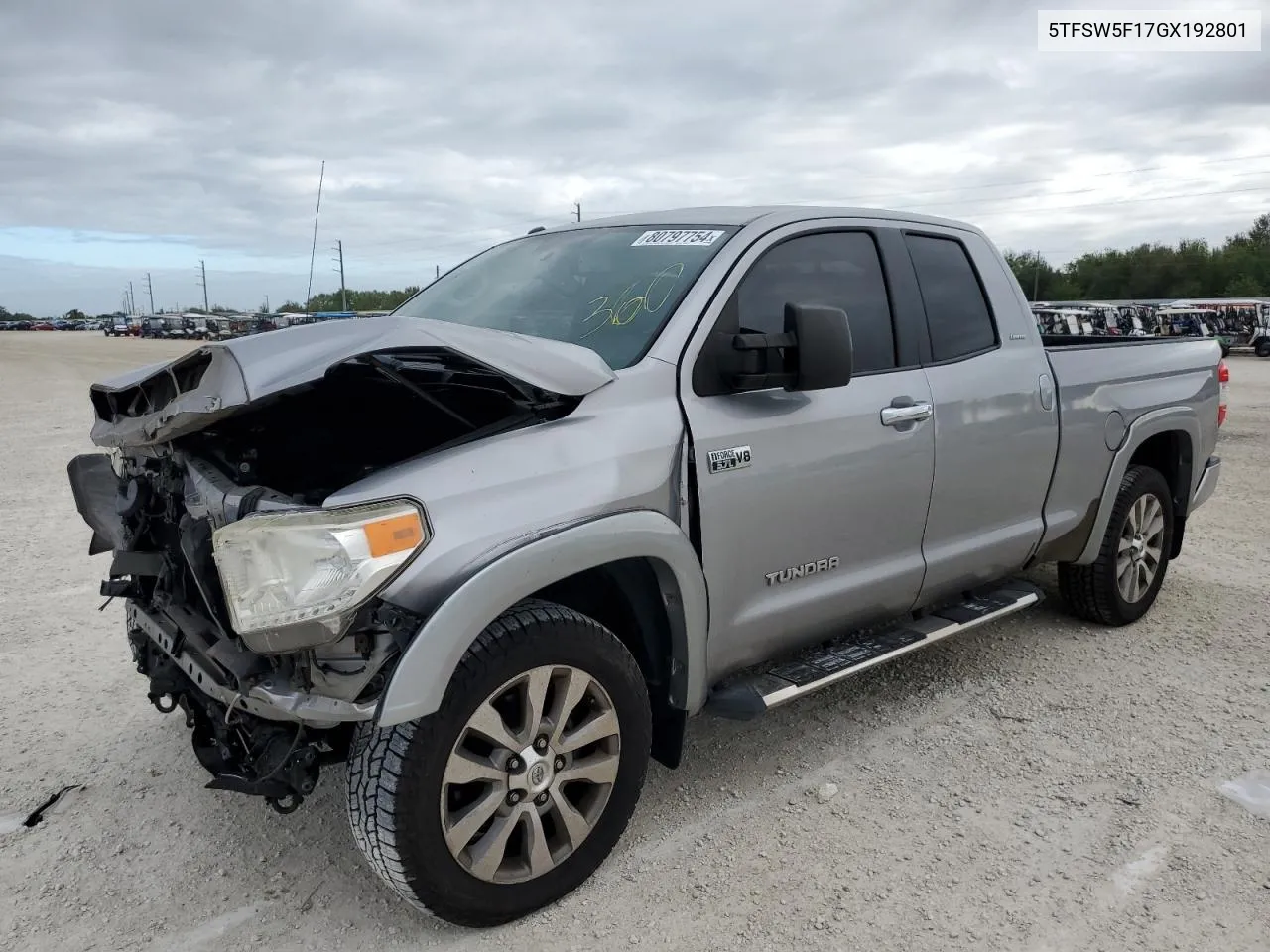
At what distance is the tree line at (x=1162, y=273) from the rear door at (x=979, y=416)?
72347 millimetres

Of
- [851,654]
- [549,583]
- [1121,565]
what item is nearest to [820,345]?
[549,583]

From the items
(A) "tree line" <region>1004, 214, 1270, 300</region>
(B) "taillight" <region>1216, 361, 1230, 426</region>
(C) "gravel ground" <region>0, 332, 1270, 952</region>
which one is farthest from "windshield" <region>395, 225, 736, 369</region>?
(A) "tree line" <region>1004, 214, 1270, 300</region>

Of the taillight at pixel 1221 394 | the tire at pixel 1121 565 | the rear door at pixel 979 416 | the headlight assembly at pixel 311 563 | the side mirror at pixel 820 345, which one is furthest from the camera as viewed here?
the taillight at pixel 1221 394

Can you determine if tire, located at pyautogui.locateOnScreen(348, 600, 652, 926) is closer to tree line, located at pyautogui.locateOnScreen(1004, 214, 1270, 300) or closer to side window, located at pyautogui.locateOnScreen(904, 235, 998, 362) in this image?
side window, located at pyautogui.locateOnScreen(904, 235, 998, 362)

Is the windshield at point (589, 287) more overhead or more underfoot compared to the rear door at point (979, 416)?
more overhead

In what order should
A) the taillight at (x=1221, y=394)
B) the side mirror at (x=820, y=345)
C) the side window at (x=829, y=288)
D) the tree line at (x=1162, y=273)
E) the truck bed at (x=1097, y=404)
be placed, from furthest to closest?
the tree line at (x=1162, y=273) → the taillight at (x=1221, y=394) → the truck bed at (x=1097, y=404) → the side window at (x=829, y=288) → the side mirror at (x=820, y=345)

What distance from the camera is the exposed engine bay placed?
2.31m

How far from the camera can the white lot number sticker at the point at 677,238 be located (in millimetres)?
3273

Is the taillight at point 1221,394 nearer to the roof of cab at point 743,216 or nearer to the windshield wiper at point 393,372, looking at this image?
the roof of cab at point 743,216

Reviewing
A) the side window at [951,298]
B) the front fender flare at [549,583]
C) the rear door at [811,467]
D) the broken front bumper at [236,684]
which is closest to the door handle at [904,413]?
the rear door at [811,467]

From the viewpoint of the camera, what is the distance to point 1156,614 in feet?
16.5

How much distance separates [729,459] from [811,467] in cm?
35

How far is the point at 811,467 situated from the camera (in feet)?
10.1

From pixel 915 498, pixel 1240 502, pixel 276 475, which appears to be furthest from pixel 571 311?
pixel 1240 502
